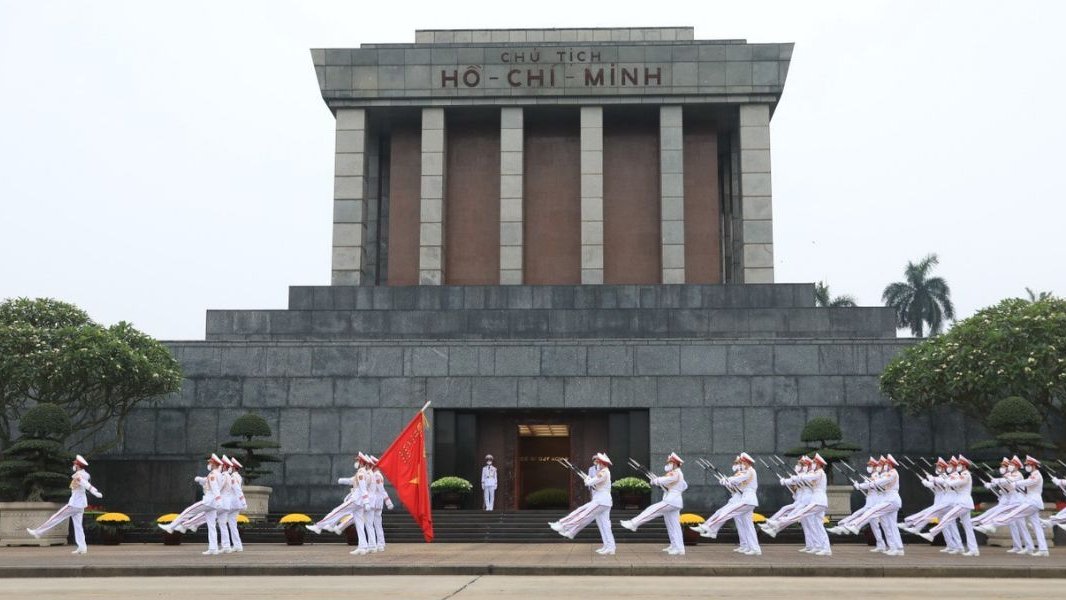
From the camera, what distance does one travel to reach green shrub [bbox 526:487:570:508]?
3444 centimetres

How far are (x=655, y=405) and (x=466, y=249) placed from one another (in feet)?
42.5

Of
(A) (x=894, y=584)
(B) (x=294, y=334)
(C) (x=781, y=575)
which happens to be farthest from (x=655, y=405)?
(A) (x=894, y=584)

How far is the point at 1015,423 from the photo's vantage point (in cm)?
2761

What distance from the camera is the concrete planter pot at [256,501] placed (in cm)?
2988

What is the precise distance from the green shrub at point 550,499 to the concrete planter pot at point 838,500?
813 centimetres

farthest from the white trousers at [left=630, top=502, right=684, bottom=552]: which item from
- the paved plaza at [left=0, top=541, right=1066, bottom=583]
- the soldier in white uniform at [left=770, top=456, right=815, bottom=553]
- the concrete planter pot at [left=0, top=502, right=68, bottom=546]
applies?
the concrete planter pot at [left=0, top=502, right=68, bottom=546]

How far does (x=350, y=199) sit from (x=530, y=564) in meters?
25.2

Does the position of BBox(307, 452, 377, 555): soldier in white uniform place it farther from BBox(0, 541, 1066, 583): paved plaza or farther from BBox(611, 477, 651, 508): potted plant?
BBox(611, 477, 651, 508): potted plant

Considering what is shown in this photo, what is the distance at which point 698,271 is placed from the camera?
43469 mm

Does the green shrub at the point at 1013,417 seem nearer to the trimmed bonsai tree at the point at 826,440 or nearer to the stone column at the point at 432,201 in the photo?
the trimmed bonsai tree at the point at 826,440

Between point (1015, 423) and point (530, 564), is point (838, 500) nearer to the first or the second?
point (1015, 423)

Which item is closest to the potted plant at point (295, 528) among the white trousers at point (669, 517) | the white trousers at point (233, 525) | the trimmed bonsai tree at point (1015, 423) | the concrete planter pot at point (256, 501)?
the concrete planter pot at point (256, 501)

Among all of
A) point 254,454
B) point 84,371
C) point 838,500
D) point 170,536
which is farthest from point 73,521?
point 838,500

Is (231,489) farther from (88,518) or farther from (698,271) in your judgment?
(698,271)
